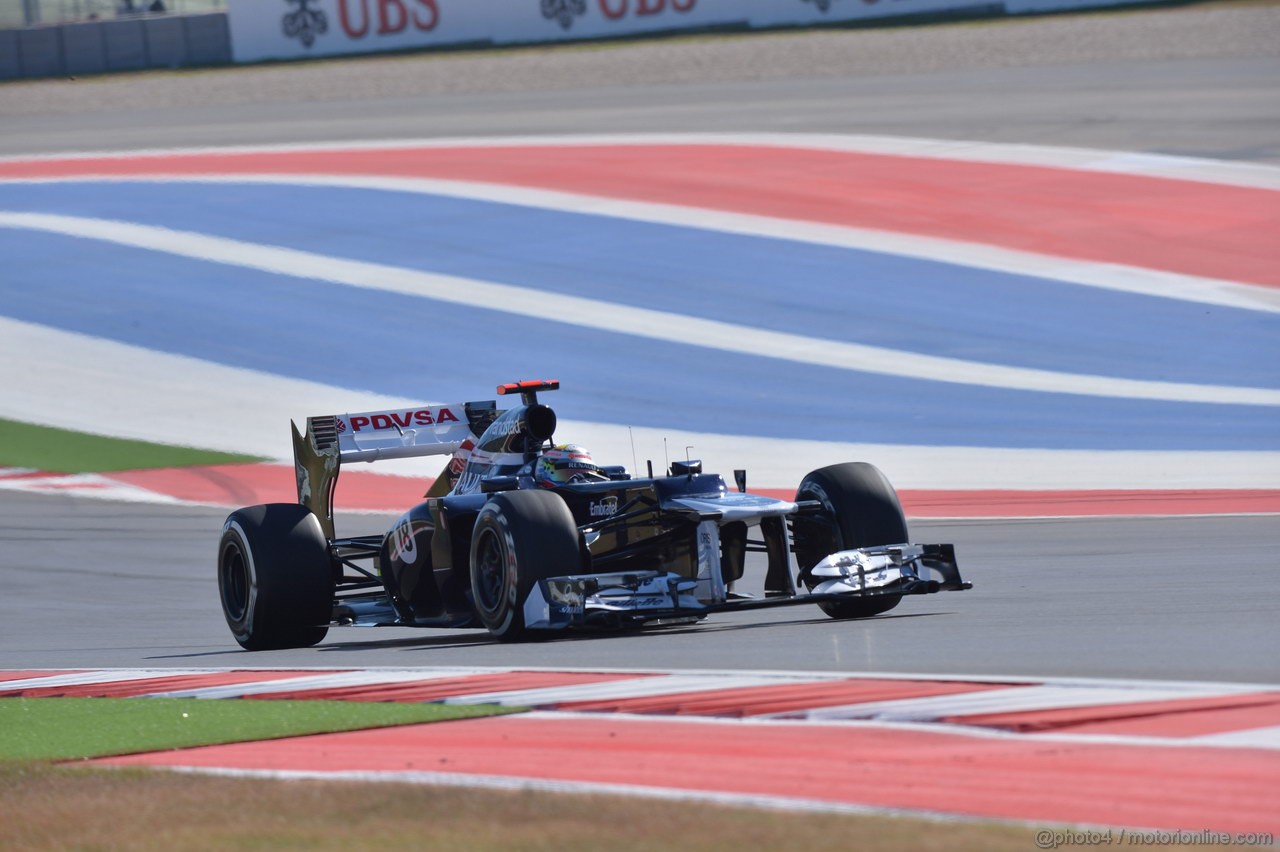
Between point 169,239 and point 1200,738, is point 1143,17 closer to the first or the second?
point 169,239

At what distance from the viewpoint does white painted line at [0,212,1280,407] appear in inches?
812

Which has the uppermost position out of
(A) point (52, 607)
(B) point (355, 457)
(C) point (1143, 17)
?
(C) point (1143, 17)

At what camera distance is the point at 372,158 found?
105 ft

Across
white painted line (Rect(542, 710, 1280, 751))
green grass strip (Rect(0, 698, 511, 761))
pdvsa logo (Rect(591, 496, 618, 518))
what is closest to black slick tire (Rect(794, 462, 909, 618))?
pdvsa logo (Rect(591, 496, 618, 518))

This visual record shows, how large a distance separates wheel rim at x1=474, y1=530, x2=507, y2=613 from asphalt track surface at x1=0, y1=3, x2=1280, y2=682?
0.32m

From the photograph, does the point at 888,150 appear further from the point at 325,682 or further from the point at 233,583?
the point at 325,682

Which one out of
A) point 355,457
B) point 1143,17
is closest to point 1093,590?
point 355,457

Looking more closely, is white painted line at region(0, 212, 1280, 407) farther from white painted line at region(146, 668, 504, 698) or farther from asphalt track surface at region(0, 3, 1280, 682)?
white painted line at region(146, 668, 504, 698)

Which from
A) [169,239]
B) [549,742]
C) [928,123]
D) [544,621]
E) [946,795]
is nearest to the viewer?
[946,795]

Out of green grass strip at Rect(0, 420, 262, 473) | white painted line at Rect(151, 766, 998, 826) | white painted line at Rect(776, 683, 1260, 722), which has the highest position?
green grass strip at Rect(0, 420, 262, 473)

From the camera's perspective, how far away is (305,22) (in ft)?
150

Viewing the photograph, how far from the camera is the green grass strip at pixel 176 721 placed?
314 inches

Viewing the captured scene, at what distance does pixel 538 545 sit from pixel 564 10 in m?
35.5

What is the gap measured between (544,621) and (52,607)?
613 centimetres
